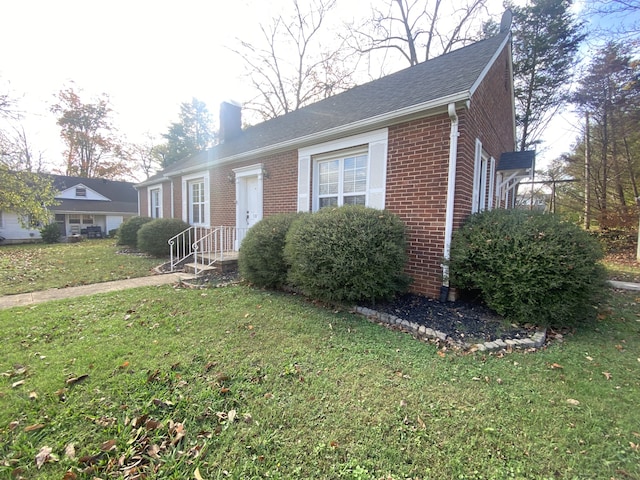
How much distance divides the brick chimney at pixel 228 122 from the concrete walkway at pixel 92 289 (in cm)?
764

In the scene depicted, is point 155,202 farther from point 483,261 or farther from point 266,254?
point 483,261

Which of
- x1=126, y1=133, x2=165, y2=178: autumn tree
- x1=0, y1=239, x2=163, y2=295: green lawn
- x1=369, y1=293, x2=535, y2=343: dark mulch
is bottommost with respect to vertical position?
x1=0, y1=239, x2=163, y2=295: green lawn

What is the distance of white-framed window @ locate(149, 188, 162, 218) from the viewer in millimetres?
13836

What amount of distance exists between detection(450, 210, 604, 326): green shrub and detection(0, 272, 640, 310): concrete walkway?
0.98 metres

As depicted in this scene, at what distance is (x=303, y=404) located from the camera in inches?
92.1

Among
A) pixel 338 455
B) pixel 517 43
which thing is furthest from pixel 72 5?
pixel 517 43

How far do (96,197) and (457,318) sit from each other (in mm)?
30201

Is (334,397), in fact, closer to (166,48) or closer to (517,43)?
(166,48)

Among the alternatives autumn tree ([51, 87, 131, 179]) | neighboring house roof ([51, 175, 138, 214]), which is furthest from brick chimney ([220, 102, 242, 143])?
autumn tree ([51, 87, 131, 179])

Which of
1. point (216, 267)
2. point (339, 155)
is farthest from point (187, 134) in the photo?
point (339, 155)

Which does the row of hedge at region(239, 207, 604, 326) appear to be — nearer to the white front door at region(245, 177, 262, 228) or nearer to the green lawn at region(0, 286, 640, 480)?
the green lawn at region(0, 286, 640, 480)

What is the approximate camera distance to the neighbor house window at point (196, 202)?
10953 mm

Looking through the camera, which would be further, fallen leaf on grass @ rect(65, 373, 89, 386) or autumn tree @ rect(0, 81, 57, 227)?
autumn tree @ rect(0, 81, 57, 227)

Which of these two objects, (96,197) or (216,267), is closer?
(216,267)
